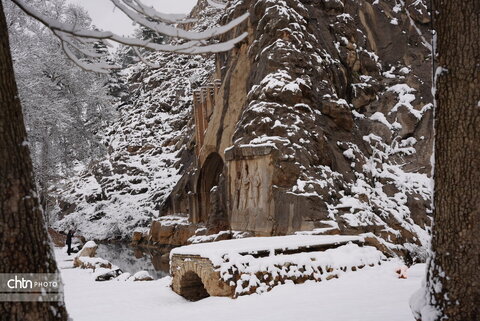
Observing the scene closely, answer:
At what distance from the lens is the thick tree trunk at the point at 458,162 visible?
12.3 feet

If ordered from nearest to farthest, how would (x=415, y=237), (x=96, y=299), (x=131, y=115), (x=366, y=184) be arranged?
(x=96, y=299), (x=415, y=237), (x=366, y=184), (x=131, y=115)

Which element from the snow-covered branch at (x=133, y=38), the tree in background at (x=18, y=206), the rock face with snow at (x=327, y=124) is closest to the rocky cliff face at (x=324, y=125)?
the rock face with snow at (x=327, y=124)

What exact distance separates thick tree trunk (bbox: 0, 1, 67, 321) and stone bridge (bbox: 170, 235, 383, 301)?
5.97 meters

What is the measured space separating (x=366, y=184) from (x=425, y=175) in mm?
2815

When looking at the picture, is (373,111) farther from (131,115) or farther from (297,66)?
(131,115)

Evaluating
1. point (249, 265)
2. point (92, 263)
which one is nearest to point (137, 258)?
point (92, 263)

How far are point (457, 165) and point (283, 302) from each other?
476cm

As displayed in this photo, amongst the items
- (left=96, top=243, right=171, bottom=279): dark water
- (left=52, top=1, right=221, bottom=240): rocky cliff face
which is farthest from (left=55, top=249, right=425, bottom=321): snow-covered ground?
(left=52, top=1, right=221, bottom=240): rocky cliff face

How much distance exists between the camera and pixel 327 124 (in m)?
18.1

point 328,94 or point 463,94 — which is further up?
point 328,94

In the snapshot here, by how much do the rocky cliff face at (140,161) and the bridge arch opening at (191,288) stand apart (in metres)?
24.1


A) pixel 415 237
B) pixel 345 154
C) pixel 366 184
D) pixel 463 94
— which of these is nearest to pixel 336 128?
pixel 345 154

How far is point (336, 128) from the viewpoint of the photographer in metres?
18.4

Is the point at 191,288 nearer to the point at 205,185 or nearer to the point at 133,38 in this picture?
the point at 133,38
